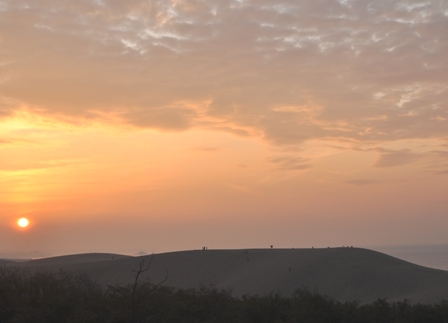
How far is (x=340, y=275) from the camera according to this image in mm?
49312

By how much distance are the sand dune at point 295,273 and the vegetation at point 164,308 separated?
14733mm

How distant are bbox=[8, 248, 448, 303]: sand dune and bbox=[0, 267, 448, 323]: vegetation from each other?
14733 millimetres

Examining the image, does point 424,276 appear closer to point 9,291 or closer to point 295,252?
point 295,252

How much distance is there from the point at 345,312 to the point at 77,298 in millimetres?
11586

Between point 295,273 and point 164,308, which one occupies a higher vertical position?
point 295,273

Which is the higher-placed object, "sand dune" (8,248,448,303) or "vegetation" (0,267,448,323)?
"sand dune" (8,248,448,303)

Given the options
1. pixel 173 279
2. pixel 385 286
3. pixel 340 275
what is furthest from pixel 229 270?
pixel 385 286

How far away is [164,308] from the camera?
838 inches

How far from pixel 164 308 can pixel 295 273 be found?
107ft

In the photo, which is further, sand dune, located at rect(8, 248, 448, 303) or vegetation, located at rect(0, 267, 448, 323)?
sand dune, located at rect(8, 248, 448, 303)

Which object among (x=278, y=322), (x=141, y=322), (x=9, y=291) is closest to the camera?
(x=141, y=322)

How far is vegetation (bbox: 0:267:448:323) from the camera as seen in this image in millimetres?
21094

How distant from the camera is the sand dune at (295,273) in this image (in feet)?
149

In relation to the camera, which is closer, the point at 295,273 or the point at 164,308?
the point at 164,308
